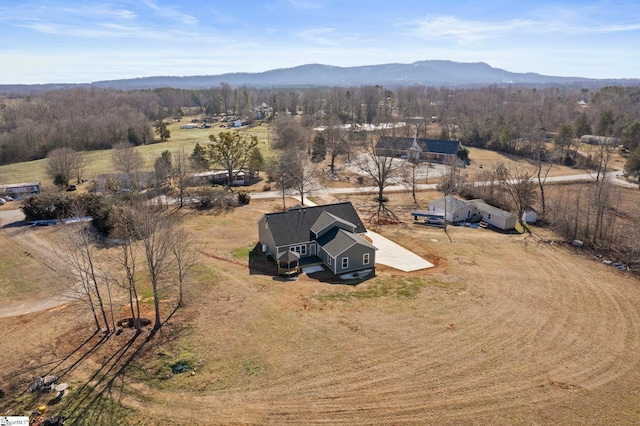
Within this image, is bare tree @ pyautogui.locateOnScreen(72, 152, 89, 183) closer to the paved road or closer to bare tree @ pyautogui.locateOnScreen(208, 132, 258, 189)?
bare tree @ pyautogui.locateOnScreen(208, 132, 258, 189)

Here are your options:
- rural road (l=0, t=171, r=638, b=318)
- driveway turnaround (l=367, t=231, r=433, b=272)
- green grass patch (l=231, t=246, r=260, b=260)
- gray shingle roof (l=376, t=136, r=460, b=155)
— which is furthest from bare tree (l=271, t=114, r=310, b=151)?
green grass patch (l=231, t=246, r=260, b=260)

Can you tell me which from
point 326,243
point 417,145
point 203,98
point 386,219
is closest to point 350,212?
point 326,243

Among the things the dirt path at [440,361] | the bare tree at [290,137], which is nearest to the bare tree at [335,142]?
the bare tree at [290,137]

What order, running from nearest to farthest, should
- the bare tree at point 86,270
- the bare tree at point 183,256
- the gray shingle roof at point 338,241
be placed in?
the bare tree at point 86,270 → the bare tree at point 183,256 → the gray shingle roof at point 338,241

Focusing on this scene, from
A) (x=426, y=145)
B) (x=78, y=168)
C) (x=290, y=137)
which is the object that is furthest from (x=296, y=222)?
(x=426, y=145)

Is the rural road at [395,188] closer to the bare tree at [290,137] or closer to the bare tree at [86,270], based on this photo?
the bare tree at [290,137]

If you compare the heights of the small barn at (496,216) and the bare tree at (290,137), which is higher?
the bare tree at (290,137)

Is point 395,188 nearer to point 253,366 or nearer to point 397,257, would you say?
point 397,257
